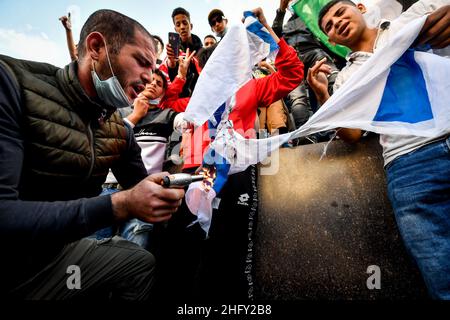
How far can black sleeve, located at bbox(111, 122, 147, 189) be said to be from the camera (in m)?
1.81

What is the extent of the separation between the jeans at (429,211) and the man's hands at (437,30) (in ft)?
1.78

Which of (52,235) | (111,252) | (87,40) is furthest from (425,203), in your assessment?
(87,40)

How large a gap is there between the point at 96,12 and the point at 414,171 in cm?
239

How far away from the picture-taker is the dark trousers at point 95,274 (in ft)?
4.11

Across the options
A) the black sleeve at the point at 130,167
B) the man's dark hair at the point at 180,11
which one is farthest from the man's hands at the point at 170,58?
the black sleeve at the point at 130,167

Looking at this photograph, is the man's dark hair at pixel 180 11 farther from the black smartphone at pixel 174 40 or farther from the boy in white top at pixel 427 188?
the boy in white top at pixel 427 188

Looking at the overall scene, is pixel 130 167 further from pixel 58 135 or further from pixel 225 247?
pixel 225 247

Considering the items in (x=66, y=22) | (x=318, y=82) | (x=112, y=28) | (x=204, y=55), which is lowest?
(x=318, y=82)

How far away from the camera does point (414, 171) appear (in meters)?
1.16

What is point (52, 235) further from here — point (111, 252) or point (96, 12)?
point (96, 12)

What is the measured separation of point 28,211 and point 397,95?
2030 millimetres

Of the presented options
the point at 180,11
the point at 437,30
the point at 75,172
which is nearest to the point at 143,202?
the point at 75,172

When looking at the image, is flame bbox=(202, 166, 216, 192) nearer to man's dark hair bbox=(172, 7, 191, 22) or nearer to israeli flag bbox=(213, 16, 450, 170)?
israeli flag bbox=(213, 16, 450, 170)

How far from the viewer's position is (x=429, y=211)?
3.53 feet
